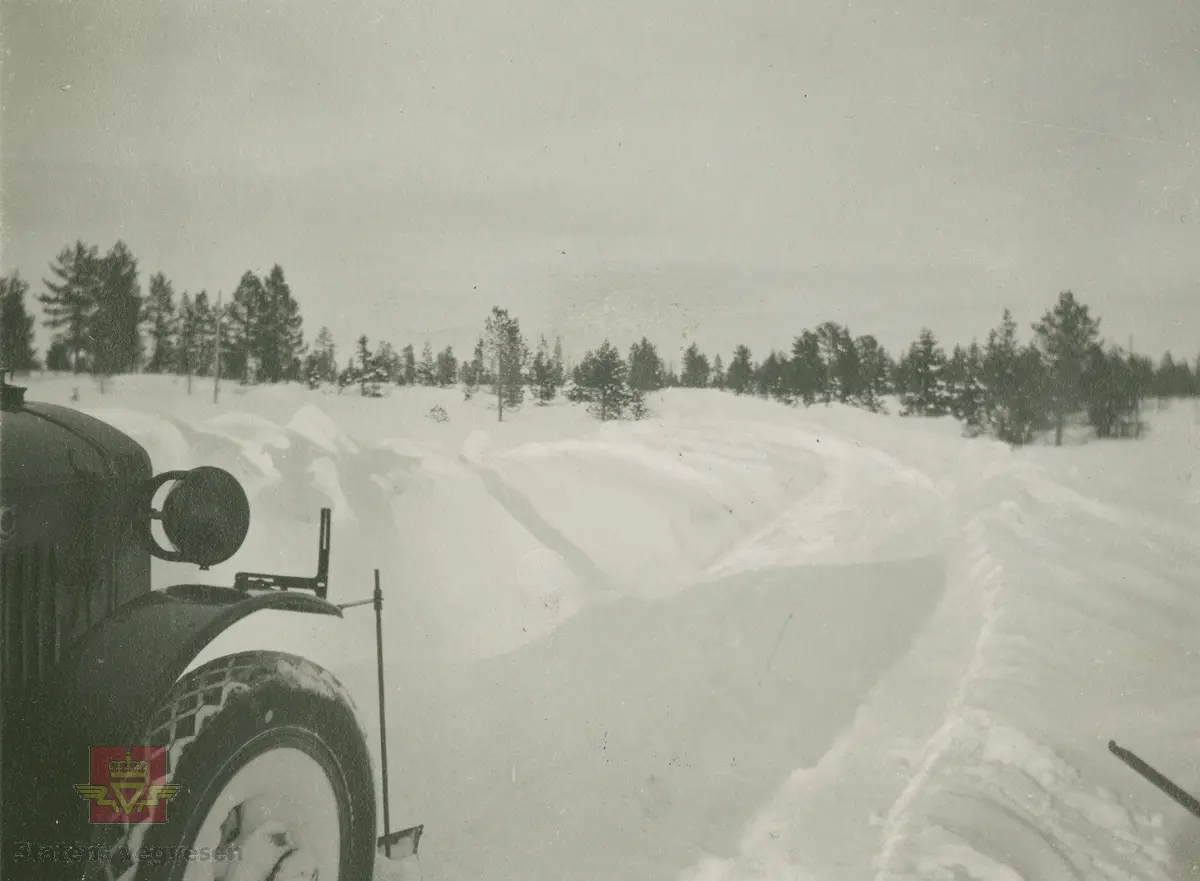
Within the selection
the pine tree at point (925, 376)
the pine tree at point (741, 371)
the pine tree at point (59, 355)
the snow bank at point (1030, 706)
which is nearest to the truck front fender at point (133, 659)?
the pine tree at point (59, 355)

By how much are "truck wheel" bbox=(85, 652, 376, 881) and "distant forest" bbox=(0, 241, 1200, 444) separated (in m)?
1.88

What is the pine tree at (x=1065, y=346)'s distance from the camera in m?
4.44

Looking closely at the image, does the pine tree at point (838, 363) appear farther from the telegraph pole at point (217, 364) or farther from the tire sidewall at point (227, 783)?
the tire sidewall at point (227, 783)

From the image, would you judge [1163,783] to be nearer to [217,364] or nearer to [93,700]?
[93,700]

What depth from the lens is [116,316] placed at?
327 centimetres

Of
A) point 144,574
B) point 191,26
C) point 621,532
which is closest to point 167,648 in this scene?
point 144,574

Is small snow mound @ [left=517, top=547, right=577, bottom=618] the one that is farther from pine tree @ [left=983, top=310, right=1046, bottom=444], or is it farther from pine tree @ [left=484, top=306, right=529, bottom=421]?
pine tree @ [left=983, top=310, right=1046, bottom=444]

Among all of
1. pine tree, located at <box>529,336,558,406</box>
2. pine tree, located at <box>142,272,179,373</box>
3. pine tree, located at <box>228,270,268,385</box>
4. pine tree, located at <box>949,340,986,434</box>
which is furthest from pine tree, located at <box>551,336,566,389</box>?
pine tree, located at <box>949,340,986,434</box>

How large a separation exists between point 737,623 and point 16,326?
12.8ft

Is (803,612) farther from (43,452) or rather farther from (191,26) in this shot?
(191,26)

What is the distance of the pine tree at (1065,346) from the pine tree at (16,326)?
5.26m

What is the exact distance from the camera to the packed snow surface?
2922 millimetres

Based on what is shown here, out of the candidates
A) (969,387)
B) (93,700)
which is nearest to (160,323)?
(93,700)

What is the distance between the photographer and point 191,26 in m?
3.29
